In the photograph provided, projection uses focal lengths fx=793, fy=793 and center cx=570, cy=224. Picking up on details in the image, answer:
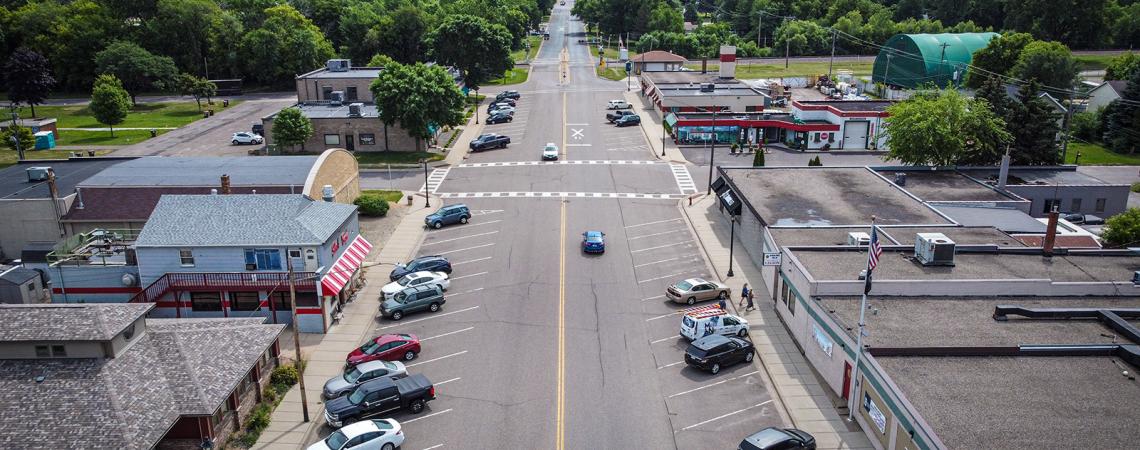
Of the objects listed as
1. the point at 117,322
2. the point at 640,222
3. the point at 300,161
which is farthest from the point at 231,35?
the point at 117,322

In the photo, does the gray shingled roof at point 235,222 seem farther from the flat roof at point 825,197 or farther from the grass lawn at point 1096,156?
the grass lawn at point 1096,156

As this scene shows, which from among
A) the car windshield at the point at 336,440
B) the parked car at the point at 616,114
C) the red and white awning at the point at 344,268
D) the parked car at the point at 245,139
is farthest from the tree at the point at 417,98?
the car windshield at the point at 336,440

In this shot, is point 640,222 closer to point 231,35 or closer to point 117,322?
point 117,322

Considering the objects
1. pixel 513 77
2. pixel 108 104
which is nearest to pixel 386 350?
pixel 108 104

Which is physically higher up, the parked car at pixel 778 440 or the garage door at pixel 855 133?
the garage door at pixel 855 133

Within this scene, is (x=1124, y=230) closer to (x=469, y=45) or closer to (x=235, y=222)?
(x=235, y=222)

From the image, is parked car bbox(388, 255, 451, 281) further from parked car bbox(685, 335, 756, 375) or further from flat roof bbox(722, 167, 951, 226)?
flat roof bbox(722, 167, 951, 226)
